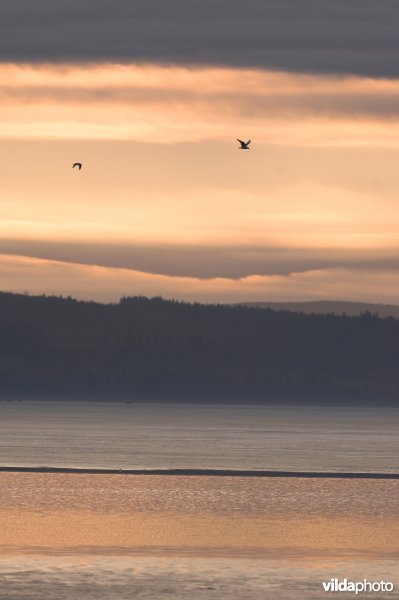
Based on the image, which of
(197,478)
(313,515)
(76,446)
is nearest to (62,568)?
(313,515)

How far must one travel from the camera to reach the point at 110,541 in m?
51.7

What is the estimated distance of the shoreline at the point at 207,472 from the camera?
96.9 metres

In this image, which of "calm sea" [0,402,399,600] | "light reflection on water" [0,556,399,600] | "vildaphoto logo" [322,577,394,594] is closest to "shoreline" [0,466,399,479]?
"calm sea" [0,402,399,600]

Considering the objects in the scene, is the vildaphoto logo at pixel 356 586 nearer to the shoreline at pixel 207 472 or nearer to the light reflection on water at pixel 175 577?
the light reflection on water at pixel 175 577

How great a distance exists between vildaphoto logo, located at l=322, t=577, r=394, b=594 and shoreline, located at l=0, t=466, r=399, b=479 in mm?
54726

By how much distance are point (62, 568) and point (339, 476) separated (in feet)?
187

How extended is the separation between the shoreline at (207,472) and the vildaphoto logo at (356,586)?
180 ft

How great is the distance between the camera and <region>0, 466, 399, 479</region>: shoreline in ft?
318

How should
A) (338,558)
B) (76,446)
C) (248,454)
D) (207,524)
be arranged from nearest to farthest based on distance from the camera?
(338,558)
(207,524)
(248,454)
(76,446)

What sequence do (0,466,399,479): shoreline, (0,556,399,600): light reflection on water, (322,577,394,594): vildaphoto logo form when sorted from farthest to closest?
(0,466,399,479): shoreline, (322,577,394,594): vildaphoto logo, (0,556,399,600): light reflection on water

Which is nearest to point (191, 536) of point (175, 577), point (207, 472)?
point (175, 577)

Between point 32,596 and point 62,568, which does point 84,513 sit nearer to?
point 62,568

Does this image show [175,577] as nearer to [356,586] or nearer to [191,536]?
[356,586]

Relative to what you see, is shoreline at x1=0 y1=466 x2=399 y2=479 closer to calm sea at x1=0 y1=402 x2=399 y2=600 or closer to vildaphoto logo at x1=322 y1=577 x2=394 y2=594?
calm sea at x1=0 y1=402 x2=399 y2=600
